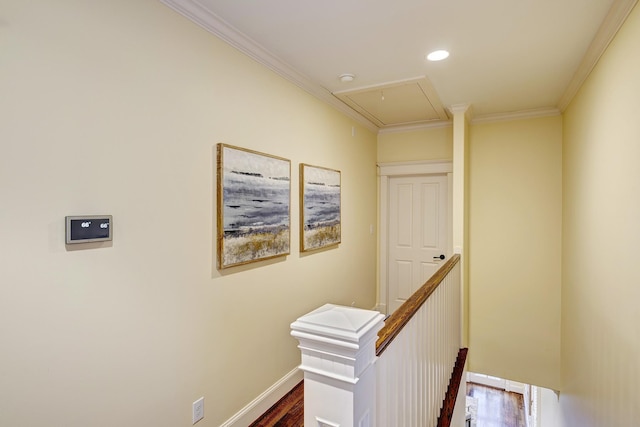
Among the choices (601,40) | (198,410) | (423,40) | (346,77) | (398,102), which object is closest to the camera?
(198,410)

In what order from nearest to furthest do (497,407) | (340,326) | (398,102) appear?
(340,326), (398,102), (497,407)

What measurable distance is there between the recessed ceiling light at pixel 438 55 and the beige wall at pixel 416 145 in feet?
5.82

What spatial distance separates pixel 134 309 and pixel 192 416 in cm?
76

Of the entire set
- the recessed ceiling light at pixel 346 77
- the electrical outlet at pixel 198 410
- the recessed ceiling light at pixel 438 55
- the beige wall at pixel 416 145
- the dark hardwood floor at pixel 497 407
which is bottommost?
the dark hardwood floor at pixel 497 407

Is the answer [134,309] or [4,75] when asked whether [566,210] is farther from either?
[4,75]

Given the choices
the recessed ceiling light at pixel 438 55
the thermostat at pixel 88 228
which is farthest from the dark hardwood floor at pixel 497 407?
the thermostat at pixel 88 228

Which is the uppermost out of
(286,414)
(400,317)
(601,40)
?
(601,40)

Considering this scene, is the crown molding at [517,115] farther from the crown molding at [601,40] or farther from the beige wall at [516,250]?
the crown molding at [601,40]

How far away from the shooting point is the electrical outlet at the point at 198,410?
1.87 meters

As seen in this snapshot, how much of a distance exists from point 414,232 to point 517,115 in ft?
5.80

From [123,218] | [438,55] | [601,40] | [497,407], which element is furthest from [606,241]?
[497,407]

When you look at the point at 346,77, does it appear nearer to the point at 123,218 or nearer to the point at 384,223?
the point at 123,218

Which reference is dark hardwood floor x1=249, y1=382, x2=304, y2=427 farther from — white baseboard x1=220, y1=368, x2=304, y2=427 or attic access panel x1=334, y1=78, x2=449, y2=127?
attic access panel x1=334, y1=78, x2=449, y2=127

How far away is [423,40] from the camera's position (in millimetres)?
2182
